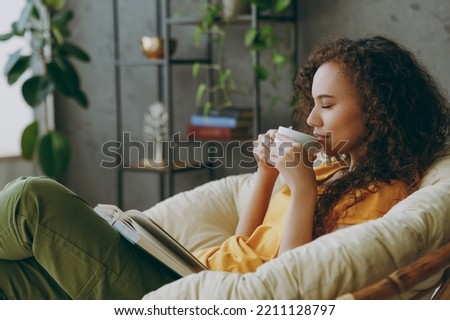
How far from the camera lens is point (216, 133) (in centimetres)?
334

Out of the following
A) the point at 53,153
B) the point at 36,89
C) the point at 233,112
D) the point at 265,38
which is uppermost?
the point at 265,38

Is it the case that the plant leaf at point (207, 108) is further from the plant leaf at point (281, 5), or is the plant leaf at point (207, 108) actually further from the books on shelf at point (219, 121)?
the plant leaf at point (281, 5)

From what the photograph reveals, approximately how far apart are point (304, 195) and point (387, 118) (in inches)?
11.9

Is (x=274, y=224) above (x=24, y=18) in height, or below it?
below

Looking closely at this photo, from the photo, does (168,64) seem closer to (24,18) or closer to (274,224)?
(24,18)

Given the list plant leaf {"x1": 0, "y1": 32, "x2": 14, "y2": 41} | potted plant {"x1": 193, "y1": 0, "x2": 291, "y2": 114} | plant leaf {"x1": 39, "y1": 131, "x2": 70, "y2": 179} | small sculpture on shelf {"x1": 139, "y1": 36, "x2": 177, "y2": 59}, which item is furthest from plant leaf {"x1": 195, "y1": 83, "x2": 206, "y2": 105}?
plant leaf {"x1": 0, "y1": 32, "x2": 14, "y2": 41}

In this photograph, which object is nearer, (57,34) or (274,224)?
(274,224)

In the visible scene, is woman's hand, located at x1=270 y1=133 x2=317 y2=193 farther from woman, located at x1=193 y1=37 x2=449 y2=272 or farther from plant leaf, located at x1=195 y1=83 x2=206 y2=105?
plant leaf, located at x1=195 y1=83 x2=206 y2=105

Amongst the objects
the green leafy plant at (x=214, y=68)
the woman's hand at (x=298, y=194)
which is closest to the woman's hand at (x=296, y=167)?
the woman's hand at (x=298, y=194)

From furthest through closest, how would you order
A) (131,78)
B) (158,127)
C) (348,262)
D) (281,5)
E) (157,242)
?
(131,78), (158,127), (281,5), (157,242), (348,262)

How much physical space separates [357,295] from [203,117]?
2.29 meters

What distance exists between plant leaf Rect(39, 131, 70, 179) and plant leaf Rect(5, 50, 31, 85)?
1.07 feet

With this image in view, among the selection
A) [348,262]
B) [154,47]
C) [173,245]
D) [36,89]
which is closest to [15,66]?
[36,89]

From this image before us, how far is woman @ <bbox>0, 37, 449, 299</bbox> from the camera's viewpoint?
1.52 m
